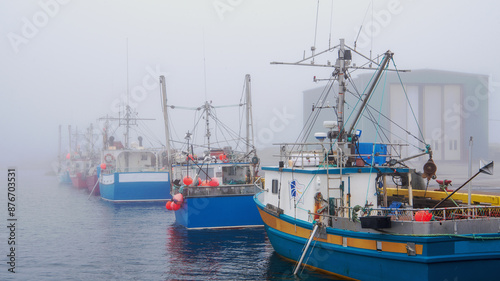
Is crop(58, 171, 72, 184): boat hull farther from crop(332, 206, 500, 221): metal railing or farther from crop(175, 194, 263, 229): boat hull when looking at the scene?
crop(332, 206, 500, 221): metal railing

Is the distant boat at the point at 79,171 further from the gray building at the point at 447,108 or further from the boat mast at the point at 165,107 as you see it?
the boat mast at the point at 165,107

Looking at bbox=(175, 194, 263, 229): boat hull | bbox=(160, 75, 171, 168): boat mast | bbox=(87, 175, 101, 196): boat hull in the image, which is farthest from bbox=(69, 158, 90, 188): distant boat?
bbox=(175, 194, 263, 229): boat hull

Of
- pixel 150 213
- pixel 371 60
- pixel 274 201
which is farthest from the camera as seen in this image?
pixel 150 213

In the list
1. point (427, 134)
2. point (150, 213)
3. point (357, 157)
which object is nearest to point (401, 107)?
point (427, 134)

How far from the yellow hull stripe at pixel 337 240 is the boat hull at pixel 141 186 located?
25.8 metres

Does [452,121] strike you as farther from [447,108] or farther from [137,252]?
[137,252]

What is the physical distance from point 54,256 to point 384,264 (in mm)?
14088

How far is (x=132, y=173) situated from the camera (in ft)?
141

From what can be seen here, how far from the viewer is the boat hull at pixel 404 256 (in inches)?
467

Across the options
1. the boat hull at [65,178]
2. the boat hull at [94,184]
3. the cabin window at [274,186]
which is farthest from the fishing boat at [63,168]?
the cabin window at [274,186]

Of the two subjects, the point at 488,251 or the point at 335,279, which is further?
the point at 335,279

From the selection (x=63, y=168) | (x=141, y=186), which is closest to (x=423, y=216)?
(x=141, y=186)

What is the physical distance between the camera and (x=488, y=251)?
1205 centimetres

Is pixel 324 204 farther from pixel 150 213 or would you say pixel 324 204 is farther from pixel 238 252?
pixel 150 213
